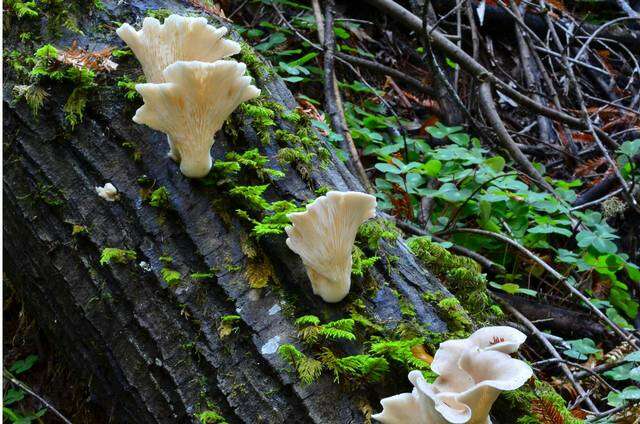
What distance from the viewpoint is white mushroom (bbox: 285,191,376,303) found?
1.97 meters

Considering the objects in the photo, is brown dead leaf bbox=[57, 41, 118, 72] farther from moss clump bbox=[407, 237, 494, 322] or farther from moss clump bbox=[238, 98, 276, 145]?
moss clump bbox=[407, 237, 494, 322]

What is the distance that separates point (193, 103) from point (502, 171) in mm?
3024

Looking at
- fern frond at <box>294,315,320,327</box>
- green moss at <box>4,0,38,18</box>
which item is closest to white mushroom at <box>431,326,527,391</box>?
fern frond at <box>294,315,320,327</box>

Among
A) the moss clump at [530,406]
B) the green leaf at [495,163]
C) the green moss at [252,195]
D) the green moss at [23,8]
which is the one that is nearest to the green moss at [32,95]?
the green moss at [23,8]

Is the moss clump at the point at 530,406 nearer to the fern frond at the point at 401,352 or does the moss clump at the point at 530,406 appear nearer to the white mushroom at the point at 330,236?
the fern frond at the point at 401,352

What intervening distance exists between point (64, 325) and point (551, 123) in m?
5.09

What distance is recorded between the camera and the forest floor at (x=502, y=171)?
3322 millimetres

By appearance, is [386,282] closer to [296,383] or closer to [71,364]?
[296,383]

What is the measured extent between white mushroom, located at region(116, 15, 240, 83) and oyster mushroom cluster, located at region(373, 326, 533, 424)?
1608mm

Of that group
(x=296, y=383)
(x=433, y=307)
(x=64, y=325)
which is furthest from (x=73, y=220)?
(x=433, y=307)

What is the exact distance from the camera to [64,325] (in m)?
2.66

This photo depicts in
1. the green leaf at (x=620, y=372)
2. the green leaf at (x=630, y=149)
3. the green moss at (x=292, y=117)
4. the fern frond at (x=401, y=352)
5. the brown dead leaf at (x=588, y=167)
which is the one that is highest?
the green moss at (x=292, y=117)

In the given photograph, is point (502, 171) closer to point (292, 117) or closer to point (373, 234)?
point (292, 117)

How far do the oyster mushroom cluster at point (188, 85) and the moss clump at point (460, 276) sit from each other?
43.1 inches
